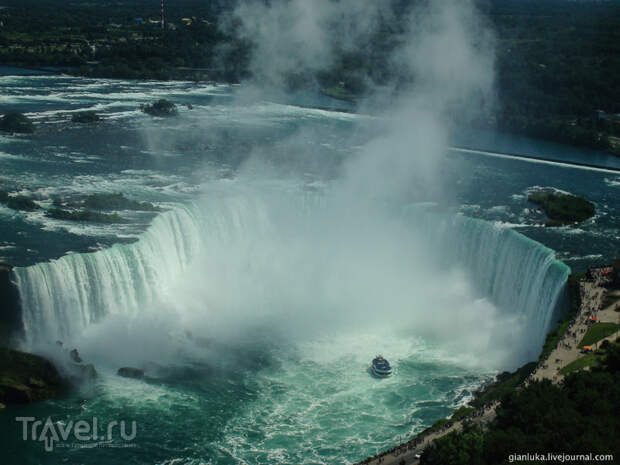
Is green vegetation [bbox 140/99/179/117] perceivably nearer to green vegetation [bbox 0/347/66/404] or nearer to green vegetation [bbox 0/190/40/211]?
green vegetation [bbox 0/190/40/211]

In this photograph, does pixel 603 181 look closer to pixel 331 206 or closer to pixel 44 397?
pixel 331 206

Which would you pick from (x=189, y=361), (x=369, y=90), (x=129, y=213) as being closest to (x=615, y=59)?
(x=369, y=90)

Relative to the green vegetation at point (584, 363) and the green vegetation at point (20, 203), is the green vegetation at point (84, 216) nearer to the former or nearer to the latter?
the green vegetation at point (20, 203)

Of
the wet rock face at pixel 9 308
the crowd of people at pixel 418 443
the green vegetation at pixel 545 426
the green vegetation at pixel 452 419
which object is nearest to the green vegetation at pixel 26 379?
the wet rock face at pixel 9 308

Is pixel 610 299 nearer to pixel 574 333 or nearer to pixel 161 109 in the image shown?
pixel 574 333

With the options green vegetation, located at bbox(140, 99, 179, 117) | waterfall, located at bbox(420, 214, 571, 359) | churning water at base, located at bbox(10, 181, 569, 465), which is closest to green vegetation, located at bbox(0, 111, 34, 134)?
green vegetation, located at bbox(140, 99, 179, 117)
